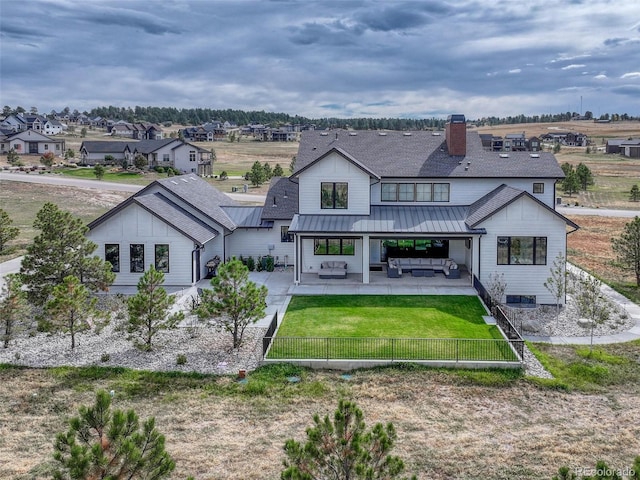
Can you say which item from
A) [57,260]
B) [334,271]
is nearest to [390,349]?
[334,271]

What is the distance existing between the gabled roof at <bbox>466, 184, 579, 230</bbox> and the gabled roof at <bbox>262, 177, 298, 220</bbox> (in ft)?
33.7

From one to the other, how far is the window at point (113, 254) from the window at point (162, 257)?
2021 mm

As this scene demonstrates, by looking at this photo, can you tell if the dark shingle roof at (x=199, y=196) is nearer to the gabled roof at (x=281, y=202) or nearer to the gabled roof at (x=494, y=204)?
the gabled roof at (x=281, y=202)

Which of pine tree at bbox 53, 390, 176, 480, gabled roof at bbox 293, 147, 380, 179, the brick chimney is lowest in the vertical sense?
pine tree at bbox 53, 390, 176, 480

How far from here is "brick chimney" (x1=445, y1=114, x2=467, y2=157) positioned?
107 feet


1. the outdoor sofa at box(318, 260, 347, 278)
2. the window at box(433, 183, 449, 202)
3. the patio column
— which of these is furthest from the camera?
the window at box(433, 183, 449, 202)

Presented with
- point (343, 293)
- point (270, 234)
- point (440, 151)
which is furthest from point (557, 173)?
point (270, 234)

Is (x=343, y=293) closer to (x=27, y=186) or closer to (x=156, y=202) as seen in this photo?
(x=156, y=202)

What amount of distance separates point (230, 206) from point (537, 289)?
18614mm

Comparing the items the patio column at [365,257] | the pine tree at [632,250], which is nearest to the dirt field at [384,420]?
the patio column at [365,257]

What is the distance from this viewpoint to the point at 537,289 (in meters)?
26.5

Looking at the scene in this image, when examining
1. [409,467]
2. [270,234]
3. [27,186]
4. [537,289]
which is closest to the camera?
[409,467]

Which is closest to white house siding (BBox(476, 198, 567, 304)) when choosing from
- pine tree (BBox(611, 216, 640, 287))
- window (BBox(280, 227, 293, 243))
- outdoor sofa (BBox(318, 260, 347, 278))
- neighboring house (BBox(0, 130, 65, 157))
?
pine tree (BBox(611, 216, 640, 287))

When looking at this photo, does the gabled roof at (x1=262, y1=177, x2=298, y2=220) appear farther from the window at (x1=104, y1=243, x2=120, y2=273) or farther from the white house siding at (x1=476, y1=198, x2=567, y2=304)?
the white house siding at (x1=476, y1=198, x2=567, y2=304)
